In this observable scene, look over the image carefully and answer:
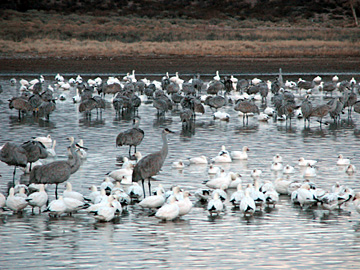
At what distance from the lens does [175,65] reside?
39.9 metres

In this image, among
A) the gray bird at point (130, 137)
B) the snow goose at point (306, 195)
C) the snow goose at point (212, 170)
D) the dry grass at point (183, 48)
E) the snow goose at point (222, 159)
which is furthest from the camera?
the dry grass at point (183, 48)

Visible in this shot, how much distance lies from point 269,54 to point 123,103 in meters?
23.9

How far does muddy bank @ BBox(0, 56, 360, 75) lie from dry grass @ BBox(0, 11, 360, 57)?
2.08 metres

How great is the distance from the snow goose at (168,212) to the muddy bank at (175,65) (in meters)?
27.3

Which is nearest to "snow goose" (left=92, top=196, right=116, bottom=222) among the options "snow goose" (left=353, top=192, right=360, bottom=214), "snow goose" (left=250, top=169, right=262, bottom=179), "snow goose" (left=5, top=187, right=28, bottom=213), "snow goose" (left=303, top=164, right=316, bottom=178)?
"snow goose" (left=5, top=187, right=28, bottom=213)

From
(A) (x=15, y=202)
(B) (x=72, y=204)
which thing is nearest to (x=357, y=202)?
(B) (x=72, y=204)

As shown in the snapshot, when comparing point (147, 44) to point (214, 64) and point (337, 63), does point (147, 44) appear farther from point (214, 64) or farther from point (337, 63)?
point (337, 63)

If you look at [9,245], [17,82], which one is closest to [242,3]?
[17,82]

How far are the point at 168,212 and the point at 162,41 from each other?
4170 cm

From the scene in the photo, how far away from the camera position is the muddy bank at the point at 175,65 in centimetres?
3803

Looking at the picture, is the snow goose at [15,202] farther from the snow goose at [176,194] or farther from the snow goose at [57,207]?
the snow goose at [176,194]

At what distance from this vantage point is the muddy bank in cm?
3803

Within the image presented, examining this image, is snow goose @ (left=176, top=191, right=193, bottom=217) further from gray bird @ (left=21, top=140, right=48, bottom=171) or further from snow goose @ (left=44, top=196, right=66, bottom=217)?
gray bird @ (left=21, top=140, right=48, bottom=171)

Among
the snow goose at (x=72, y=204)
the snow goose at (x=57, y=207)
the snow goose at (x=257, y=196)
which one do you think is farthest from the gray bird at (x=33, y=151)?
the snow goose at (x=257, y=196)
